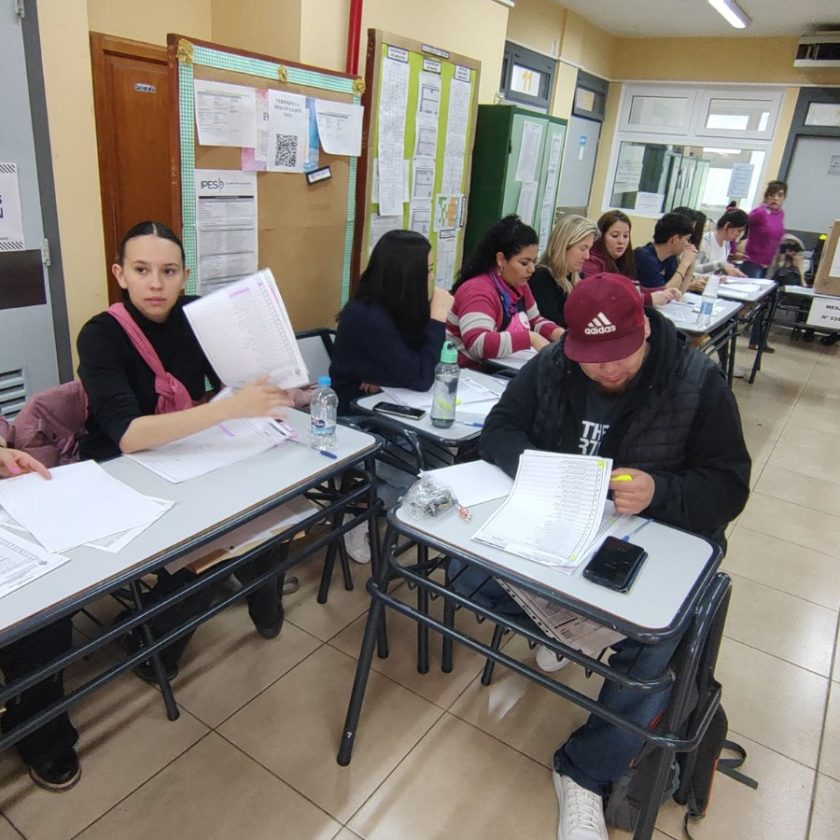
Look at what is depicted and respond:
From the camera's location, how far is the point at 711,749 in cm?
147

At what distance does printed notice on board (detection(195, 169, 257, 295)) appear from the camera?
243 cm

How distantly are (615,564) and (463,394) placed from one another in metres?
1.03

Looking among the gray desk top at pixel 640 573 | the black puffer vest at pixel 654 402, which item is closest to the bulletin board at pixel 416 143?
the black puffer vest at pixel 654 402

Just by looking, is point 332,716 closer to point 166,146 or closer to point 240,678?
point 240,678

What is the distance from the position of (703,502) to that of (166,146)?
264 centimetres

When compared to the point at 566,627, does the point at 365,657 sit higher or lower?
lower

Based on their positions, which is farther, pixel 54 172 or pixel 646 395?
pixel 54 172

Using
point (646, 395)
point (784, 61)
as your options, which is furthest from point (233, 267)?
point (784, 61)

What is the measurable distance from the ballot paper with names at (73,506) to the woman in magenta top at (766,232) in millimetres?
5850

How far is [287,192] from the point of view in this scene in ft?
9.11

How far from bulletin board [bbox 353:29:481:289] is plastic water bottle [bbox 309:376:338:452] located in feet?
5.91

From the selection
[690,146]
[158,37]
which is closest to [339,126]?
[158,37]

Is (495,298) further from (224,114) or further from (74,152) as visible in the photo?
(74,152)

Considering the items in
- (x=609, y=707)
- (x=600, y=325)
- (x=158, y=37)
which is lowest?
(x=609, y=707)
